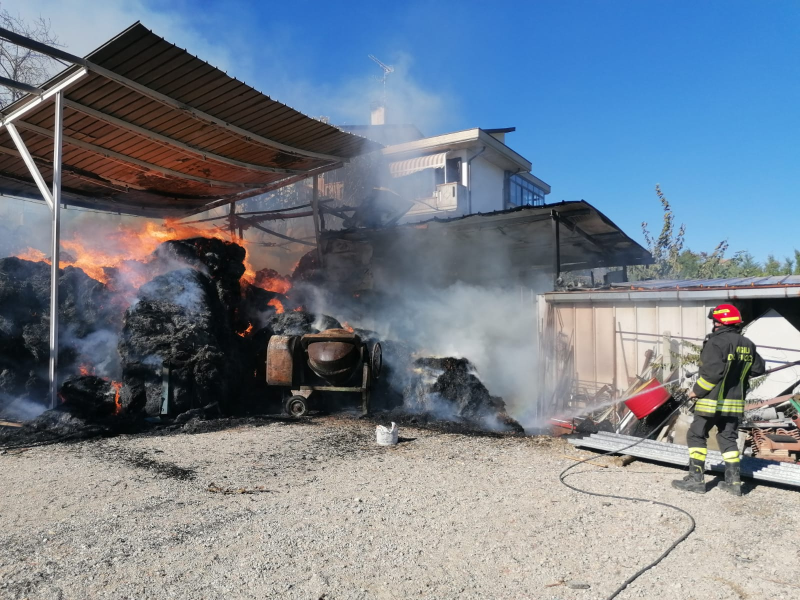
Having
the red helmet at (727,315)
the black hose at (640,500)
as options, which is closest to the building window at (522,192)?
the black hose at (640,500)

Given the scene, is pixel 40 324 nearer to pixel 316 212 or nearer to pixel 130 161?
pixel 130 161

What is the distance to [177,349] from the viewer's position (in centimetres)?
980

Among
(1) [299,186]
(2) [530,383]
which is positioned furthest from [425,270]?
(1) [299,186]

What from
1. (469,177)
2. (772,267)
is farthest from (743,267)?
(469,177)

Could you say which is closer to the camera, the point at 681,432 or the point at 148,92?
the point at 681,432

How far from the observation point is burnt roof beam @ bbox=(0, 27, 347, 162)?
6.97 metres

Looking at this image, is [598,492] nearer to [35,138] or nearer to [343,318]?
[343,318]

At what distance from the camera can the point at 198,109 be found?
30.5 ft

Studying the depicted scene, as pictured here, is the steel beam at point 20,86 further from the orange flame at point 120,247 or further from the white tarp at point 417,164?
the white tarp at point 417,164

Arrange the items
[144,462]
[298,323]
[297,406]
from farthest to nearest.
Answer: [298,323] < [297,406] < [144,462]

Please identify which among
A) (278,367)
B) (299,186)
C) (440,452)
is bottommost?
(440,452)

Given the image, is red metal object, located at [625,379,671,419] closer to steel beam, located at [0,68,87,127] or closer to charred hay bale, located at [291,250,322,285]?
steel beam, located at [0,68,87,127]

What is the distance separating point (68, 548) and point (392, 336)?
10948mm

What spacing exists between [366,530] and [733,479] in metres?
3.86
